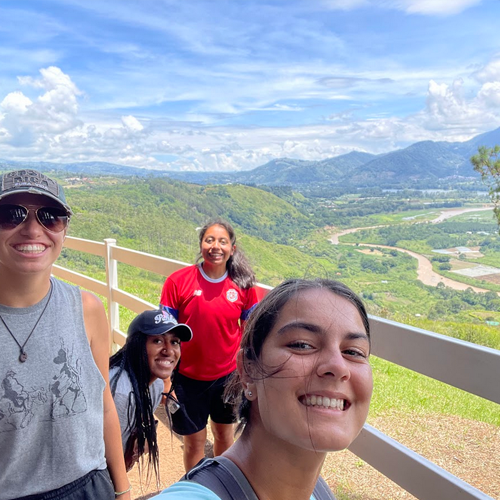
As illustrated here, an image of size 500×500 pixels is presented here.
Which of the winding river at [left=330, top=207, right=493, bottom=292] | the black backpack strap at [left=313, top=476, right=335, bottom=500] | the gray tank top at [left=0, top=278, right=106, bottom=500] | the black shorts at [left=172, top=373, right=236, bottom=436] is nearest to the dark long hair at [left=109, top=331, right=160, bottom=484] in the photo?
the black shorts at [left=172, top=373, right=236, bottom=436]

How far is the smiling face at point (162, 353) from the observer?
102 inches

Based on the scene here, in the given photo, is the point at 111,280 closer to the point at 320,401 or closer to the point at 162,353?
the point at 162,353

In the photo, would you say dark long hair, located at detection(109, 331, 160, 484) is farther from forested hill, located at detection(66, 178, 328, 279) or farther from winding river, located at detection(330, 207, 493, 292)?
winding river, located at detection(330, 207, 493, 292)

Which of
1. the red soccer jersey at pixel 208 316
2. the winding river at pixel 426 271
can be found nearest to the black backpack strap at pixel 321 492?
the red soccer jersey at pixel 208 316

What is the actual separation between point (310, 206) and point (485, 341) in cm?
1662

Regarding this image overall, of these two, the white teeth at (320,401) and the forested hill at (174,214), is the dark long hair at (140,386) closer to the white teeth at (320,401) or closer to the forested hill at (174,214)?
the white teeth at (320,401)

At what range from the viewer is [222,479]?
84 cm

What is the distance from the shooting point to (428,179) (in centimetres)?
3569

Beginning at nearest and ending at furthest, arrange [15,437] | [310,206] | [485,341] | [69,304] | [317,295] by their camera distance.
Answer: [317,295], [15,437], [69,304], [485,341], [310,206]

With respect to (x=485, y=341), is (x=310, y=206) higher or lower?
higher

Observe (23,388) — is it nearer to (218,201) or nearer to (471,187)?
(218,201)

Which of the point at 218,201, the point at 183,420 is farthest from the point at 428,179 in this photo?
the point at 183,420

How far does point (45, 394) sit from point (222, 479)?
0.73 m

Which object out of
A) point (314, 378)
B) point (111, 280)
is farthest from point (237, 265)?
point (111, 280)
